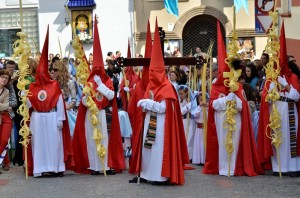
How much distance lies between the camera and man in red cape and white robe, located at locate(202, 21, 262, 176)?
441 inches

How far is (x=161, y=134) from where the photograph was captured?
10344mm

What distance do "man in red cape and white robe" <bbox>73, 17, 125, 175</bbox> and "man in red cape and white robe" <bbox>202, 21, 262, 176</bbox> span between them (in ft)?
5.08

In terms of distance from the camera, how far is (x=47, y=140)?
11.3 meters

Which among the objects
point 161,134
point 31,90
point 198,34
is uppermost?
point 198,34

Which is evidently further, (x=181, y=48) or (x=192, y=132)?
(x=181, y=48)

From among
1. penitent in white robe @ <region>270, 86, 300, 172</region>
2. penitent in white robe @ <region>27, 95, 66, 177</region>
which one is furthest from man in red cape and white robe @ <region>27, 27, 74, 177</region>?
penitent in white robe @ <region>270, 86, 300, 172</region>


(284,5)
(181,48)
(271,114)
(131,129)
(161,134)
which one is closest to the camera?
(161,134)

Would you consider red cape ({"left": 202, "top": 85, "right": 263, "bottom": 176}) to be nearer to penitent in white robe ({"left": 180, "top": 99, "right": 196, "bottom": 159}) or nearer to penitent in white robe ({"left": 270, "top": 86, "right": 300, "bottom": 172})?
penitent in white robe ({"left": 270, "top": 86, "right": 300, "bottom": 172})

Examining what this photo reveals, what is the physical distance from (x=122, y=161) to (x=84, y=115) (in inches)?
39.4

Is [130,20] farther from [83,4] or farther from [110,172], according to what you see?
[110,172]

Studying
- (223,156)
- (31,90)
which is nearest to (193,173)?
(223,156)

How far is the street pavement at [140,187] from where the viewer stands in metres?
9.81

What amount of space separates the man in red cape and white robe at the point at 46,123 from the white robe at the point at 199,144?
249cm

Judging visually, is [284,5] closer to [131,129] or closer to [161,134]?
[131,129]
